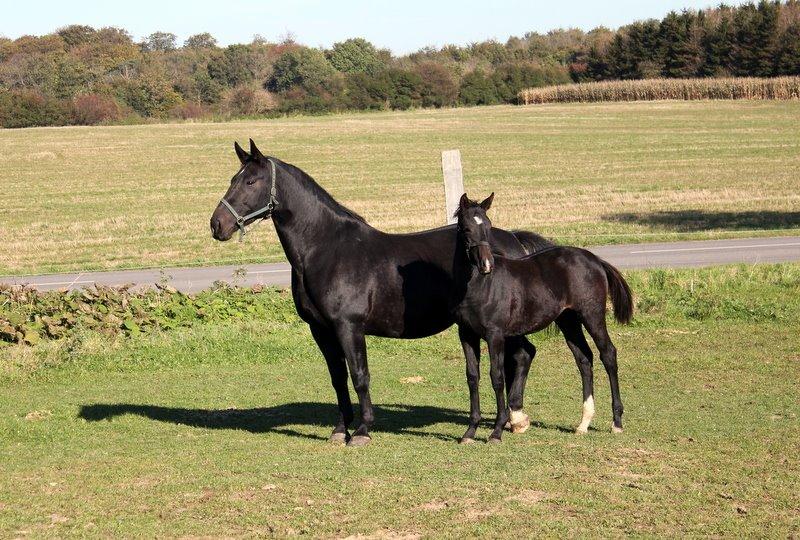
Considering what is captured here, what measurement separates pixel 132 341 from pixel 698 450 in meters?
8.90

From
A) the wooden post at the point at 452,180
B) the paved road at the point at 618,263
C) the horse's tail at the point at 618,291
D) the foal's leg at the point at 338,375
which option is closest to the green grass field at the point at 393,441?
the foal's leg at the point at 338,375

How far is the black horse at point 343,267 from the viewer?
1016cm

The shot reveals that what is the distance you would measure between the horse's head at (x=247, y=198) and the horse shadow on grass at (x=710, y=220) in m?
23.0

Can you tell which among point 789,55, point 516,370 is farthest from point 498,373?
point 789,55

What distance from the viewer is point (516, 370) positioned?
35.9 feet

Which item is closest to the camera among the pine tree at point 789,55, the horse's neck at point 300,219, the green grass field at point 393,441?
the green grass field at point 393,441

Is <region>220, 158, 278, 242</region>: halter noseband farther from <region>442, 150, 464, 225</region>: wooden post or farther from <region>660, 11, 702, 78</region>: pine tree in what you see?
<region>660, 11, 702, 78</region>: pine tree

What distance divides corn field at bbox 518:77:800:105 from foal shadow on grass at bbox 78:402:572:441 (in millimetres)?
74551

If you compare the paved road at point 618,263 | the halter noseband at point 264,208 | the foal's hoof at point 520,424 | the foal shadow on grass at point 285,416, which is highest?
the halter noseband at point 264,208

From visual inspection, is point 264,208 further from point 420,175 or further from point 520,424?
point 420,175

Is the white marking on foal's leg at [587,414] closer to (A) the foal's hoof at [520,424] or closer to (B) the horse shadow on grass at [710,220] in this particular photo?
(A) the foal's hoof at [520,424]

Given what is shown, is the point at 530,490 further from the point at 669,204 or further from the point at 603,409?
the point at 669,204

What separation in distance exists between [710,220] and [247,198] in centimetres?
2546

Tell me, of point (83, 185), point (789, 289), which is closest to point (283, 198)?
point (789, 289)
